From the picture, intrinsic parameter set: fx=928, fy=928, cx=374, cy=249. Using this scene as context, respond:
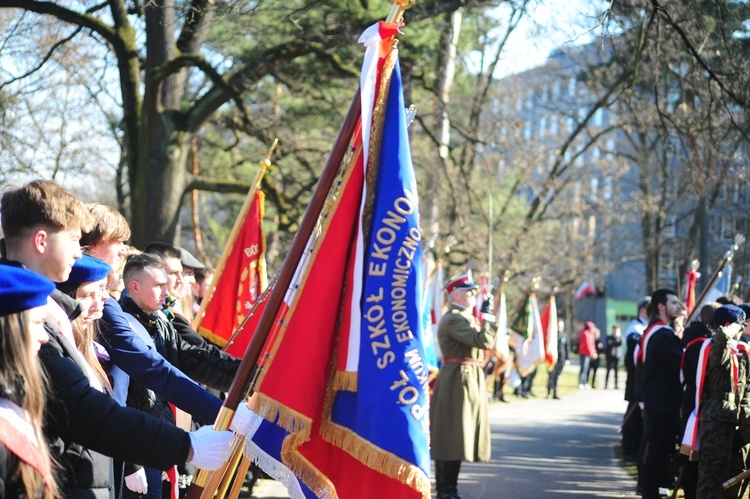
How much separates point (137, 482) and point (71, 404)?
168 centimetres

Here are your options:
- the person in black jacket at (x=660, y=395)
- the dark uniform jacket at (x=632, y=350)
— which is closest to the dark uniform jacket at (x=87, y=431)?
the person in black jacket at (x=660, y=395)

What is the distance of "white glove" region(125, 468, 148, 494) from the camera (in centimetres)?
443

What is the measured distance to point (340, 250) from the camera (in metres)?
3.82

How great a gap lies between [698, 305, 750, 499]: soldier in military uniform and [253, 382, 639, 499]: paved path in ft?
7.76

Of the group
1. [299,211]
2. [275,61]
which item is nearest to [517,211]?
[299,211]

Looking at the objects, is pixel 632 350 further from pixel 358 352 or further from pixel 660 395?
pixel 358 352

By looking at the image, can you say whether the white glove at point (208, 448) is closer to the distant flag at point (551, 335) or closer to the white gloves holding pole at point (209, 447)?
the white gloves holding pole at point (209, 447)

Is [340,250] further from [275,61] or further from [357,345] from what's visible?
[275,61]

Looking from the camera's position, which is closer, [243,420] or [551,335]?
[243,420]

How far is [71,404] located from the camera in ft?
9.52

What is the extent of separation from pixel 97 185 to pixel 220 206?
11.4 metres

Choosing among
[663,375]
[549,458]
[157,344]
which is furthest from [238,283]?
[549,458]

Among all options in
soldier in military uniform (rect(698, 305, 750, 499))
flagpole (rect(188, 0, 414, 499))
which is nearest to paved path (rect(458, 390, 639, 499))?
soldier in military uniform (rect(698, 305, 750, 499))

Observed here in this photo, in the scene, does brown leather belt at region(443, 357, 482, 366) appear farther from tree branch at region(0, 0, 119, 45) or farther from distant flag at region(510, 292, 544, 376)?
distant flag at region(510, 292, 544, 376)
